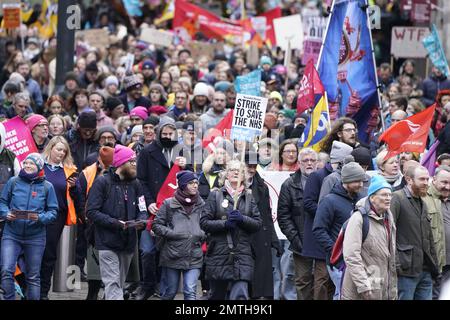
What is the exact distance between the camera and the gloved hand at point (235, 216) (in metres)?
13.5

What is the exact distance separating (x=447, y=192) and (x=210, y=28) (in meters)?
16.4

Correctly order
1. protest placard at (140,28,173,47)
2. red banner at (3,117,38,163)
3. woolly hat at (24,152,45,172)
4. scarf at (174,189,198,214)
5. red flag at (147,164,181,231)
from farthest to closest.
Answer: protest placard at (140,28,173,47) → red banner at (3,117,38,163) → red flag at (147,164,181,231) → woolly hat at (24,152,45,172) → scarf at (174,189,198,214)

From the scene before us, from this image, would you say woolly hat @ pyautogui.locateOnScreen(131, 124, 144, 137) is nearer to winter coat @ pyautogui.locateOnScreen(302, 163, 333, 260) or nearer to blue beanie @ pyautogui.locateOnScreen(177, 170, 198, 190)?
blue beanie @ pyautogui.locateOnScreen(177, 170, 198, 190)

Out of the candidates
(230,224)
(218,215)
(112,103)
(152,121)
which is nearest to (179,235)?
(218,215)

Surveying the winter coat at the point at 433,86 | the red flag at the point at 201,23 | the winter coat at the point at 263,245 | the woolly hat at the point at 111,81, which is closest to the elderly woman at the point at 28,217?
the winter coat at the point at 263,245

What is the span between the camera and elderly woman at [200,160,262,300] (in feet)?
44.3

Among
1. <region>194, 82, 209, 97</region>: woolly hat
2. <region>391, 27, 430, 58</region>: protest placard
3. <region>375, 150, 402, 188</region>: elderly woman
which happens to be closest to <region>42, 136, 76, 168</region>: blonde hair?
<region>375, 150, 402, 188</region>: elderly woman

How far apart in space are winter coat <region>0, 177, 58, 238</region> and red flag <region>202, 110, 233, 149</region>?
2.88 meters

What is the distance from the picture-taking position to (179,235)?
45.6ft

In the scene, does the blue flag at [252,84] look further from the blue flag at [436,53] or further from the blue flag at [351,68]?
the blue flag at [436,53]

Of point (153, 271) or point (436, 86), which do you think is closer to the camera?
point (153, 271)

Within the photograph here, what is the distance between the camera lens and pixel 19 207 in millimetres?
13992

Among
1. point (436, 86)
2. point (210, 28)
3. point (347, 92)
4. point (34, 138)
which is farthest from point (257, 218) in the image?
point (210, 28)
